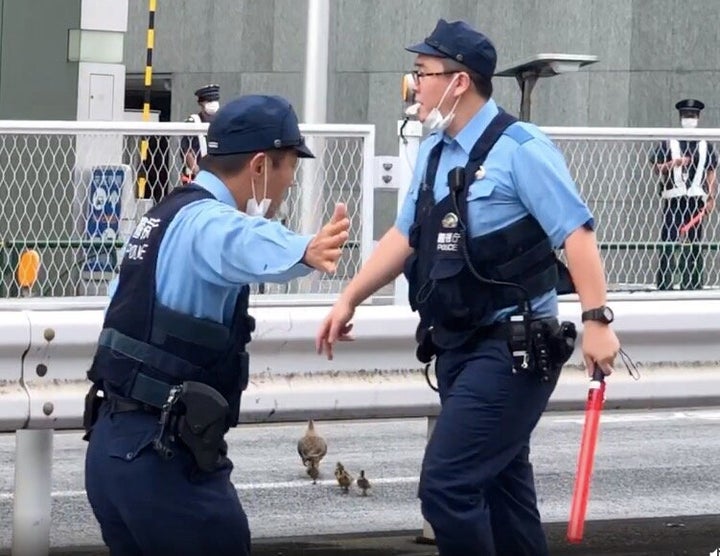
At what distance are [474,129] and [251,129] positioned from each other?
3.65ft

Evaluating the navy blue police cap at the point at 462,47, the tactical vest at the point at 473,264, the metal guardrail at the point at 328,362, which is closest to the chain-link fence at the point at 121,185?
the metal guardrail at the point at 328,362

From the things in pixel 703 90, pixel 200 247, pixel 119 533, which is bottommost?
pixel 119 533

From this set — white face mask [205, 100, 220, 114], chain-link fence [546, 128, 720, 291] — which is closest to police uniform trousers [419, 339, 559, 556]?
chain-link fence [546, 128, 720, 291]

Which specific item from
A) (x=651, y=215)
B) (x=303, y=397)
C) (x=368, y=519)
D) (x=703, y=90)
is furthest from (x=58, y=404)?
(x=703, y=90)

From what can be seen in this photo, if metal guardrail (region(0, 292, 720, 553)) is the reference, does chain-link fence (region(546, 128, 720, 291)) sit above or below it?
above

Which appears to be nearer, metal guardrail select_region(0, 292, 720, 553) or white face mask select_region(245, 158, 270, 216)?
white face mask select_region(245, 158, 270, 216)

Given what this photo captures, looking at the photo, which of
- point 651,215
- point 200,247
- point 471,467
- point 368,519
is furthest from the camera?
point 651,215

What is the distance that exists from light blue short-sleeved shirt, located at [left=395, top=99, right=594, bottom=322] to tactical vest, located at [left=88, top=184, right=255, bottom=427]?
109 centimetres

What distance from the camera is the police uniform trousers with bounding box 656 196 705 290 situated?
7.45 metres

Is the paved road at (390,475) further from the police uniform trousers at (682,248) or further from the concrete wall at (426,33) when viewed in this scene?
the concrete wall at (426,33)

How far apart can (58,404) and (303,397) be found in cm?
85

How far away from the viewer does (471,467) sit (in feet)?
15.1

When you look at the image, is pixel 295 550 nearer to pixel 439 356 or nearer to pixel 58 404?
pixel 58 404

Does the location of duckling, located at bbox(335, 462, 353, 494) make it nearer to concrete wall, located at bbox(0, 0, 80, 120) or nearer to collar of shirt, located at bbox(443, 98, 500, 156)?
collar of shirt, located at bbox(443, 98, 500, 156)
